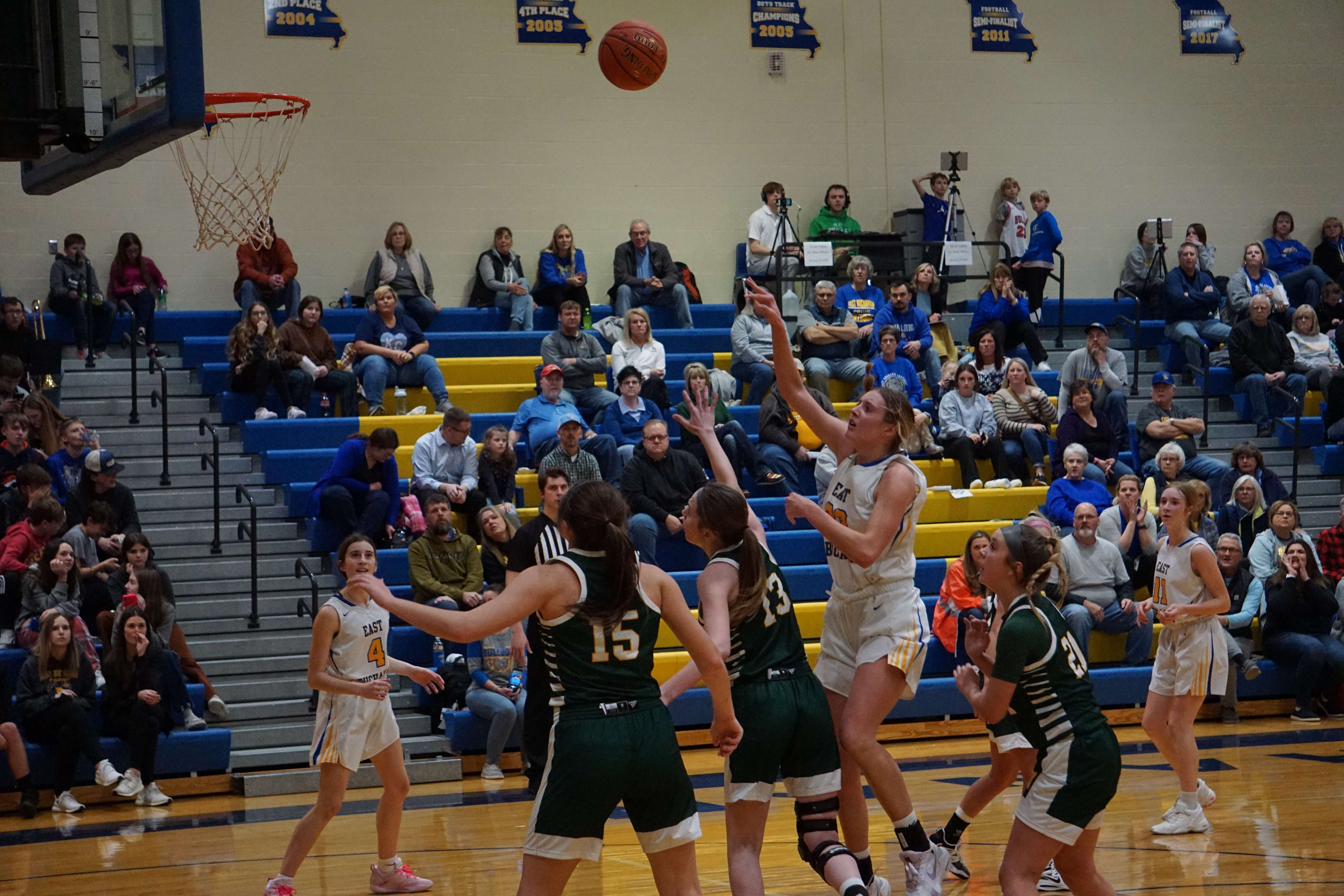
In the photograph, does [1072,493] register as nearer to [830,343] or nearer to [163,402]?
[830,343]

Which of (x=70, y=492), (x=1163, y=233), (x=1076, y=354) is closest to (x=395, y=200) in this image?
(x=70, y=492)

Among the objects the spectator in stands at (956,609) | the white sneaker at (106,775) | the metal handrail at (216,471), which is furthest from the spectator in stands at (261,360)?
the spectator in stands at (956,609)

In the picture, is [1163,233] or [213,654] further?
[1163,233]

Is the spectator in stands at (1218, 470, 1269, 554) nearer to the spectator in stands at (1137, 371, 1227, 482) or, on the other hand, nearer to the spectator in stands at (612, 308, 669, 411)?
the spectator in stands at (1137, 371, 1227, 482)

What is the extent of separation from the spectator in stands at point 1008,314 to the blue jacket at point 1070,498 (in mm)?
2865

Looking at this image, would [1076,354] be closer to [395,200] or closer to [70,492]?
[395,200]

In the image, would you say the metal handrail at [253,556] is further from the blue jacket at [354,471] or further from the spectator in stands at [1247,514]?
the spectator in stands at [1247,514]

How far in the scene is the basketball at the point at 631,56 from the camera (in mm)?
11031

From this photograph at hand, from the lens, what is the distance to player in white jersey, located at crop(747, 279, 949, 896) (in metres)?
5.14

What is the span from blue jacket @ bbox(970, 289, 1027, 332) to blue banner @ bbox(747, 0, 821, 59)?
3.96 metres

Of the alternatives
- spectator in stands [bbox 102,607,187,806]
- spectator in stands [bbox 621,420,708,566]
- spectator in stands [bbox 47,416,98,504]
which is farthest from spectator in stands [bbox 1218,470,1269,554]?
spectator in stands [bbox 47,416,98,504]

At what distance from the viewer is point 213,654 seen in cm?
1015

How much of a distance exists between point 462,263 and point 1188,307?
7925 millimetres

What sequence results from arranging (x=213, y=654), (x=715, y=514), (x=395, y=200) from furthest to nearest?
1. (x=395, y=200)
2. (x=213, y=654)
3. (x=715, y=514)
